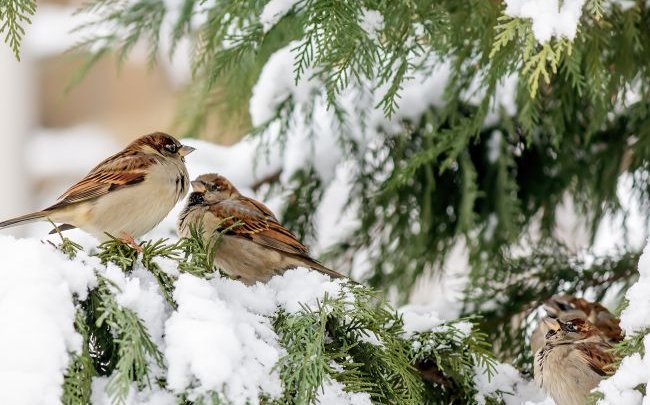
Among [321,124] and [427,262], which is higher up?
[321,124]

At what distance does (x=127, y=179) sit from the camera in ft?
7.70

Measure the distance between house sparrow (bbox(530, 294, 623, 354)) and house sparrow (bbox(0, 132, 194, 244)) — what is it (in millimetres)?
972

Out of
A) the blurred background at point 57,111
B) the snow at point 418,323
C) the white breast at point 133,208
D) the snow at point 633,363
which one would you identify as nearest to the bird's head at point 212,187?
the white breast at point 133,208

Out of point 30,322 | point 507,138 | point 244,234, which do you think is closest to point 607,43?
point 507,138

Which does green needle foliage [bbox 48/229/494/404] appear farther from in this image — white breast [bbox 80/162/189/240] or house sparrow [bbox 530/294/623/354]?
white breast [bbox 80/162/189/240]

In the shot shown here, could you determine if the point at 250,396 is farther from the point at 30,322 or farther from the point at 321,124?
the point at 321,124

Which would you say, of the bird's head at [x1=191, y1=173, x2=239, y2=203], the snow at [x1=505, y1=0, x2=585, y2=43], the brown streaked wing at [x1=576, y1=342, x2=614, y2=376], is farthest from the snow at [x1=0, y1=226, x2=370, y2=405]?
the bird's head at [x1=191, y1=173, x2=239, y2=203]

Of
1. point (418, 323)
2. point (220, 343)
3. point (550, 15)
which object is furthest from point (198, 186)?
point (220, 343)

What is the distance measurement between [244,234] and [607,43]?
94 cm

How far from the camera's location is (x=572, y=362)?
202 centimetres

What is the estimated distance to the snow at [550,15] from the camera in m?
1.57

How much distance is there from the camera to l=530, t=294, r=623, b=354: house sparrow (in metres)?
2.41

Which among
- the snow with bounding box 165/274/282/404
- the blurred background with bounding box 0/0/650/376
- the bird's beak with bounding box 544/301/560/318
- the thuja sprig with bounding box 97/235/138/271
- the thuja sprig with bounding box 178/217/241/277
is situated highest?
the blurred background with bounding box 0/0/650/376

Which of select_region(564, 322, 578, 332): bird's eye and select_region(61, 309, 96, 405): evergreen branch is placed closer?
select_region(61, 309, 96, 405): evergreen branch
